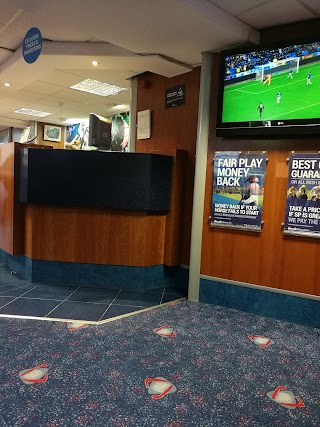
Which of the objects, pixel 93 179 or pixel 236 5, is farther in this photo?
pixel 93 179

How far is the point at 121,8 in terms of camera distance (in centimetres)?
278

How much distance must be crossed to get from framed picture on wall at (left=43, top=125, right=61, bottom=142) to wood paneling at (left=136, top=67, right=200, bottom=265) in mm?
6210

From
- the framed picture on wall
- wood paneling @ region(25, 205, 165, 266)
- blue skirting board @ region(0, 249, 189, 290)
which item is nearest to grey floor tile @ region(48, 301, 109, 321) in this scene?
blue skirting board @ region(0, 249, 189, 290)

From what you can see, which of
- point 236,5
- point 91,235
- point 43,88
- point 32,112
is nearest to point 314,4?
point 236,5

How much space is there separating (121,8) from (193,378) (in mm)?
2928

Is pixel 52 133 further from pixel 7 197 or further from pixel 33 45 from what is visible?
pixel 33 45

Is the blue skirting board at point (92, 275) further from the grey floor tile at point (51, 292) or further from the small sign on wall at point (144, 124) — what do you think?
the small sign on wall at point (144, 124)

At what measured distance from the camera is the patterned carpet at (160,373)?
1774 mm

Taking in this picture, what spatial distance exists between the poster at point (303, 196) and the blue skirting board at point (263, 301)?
2.07ft

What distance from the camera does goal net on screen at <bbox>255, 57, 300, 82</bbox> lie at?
2.96 meters

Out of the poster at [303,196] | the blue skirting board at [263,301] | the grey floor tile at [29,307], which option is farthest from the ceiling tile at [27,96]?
the poster at [303,196]

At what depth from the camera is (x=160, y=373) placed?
219 cm

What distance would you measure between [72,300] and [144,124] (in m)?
2.72

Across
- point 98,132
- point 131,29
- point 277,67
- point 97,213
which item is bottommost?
point 97,213
